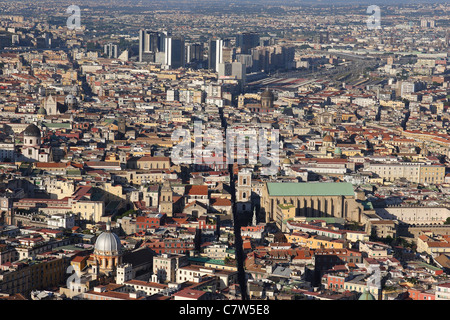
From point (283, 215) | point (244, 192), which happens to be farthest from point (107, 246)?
point (244, 192)

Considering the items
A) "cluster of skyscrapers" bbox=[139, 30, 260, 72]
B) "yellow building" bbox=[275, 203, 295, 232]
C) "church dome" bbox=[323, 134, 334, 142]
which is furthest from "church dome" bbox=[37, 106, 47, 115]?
"cluster of skyscrapers" bbox=[139, 30, 260, 72]

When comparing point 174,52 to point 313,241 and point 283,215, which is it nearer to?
point 283,215

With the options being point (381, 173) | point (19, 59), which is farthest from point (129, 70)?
point (381, 173)

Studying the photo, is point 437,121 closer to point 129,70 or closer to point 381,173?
point 381,173

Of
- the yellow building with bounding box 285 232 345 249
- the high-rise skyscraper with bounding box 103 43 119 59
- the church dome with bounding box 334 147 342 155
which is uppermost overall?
the yellow building with bounding box 285 232 345 249

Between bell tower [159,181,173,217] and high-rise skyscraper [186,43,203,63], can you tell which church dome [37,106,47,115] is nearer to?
bell tower [159,181,173,217]

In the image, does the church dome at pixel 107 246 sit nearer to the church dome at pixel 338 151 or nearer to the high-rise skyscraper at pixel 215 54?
the church dome at pixel 338 151
